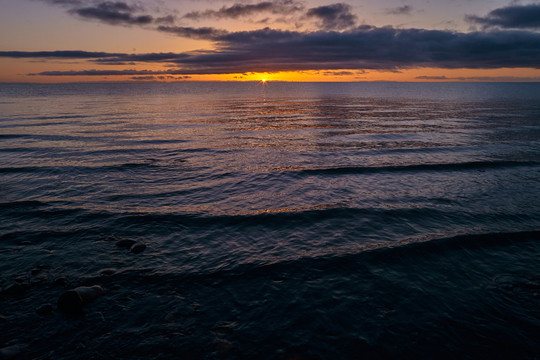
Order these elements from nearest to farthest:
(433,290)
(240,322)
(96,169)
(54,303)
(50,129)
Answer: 1. (240,322)
2. (54,303)
3. (433,290)
4. (96,169)
5. (50,129)

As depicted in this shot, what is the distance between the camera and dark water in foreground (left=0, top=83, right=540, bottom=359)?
23.1ft

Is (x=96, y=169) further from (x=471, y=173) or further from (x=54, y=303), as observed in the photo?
(x=471, y=173)

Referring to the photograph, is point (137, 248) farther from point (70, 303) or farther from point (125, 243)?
point (70, 303)

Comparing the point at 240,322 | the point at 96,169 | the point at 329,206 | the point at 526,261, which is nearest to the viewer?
the point at 240,322

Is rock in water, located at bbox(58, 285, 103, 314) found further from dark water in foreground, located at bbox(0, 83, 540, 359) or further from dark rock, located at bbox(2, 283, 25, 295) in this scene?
dark rock, located at bbox(2, 283, 25, 295)

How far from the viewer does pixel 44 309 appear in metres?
7.68

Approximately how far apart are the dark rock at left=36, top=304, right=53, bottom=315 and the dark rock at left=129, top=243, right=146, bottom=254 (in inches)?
126

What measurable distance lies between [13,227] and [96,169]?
9.42m

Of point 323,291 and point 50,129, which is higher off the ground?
point 50,129

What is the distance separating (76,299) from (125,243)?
3540 mm

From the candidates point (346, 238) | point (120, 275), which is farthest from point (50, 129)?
point (346, 238)

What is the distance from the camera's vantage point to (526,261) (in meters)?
10.3

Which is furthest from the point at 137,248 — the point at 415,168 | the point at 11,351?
the point at 415,168

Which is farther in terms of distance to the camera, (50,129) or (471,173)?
(50,129)
